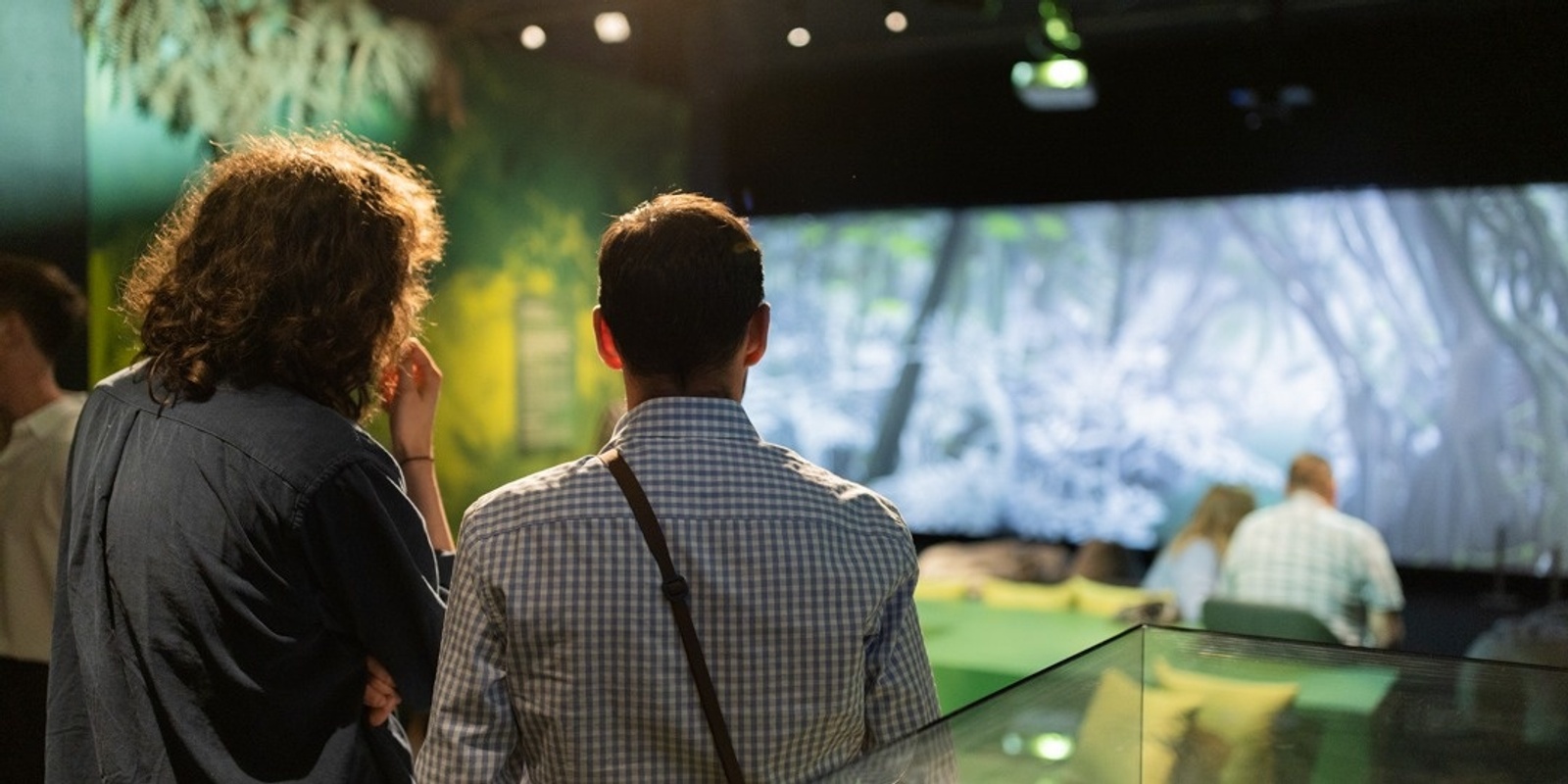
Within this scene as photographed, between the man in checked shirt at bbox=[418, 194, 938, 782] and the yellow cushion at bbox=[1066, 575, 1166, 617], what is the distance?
4.19 m

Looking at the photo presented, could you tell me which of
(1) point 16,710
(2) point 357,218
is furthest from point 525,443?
(2) point 357,218

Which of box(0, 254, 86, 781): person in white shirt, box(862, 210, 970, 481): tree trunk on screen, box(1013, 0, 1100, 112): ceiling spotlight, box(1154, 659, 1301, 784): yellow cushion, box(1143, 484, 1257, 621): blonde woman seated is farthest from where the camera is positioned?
box(862, 210, 970, 481): tree trunk on screen

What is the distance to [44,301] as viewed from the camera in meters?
3.00

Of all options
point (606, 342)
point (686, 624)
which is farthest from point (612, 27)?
point (686, 624)

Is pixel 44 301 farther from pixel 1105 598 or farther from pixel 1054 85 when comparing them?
pixel 1054 85

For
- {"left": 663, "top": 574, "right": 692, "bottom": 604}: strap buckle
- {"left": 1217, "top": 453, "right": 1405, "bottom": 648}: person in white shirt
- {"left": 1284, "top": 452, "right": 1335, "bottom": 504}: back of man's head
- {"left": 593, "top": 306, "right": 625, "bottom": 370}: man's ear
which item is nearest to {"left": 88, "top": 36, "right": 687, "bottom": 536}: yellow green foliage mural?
{"left": 1217, "top": 453, "right": 1405, "bottom": 648}: person in white shirt

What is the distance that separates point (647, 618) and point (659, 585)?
3 cm

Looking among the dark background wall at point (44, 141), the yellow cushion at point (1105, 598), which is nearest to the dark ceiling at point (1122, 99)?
the yellow cushion at point (1105, 598)

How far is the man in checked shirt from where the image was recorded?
1.26 metres

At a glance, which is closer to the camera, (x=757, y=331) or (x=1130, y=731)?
(x=757, y=331)

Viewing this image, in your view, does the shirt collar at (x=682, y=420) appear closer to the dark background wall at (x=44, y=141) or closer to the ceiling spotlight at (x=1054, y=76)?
the dark background wall at (x=44, y=141)

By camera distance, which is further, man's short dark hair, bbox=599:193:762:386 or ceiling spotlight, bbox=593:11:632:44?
ceiling spotlight, bbox=593:11:632:44

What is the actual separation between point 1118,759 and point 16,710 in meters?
2.34

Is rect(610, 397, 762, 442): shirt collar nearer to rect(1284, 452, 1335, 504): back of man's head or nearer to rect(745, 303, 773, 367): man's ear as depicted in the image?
rect(745, 303, 773, 367): man's ear
